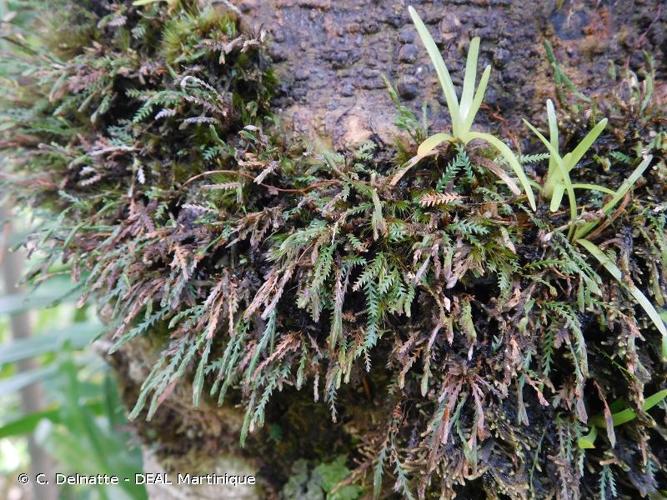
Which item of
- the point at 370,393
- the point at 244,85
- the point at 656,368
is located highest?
the point at 244,85

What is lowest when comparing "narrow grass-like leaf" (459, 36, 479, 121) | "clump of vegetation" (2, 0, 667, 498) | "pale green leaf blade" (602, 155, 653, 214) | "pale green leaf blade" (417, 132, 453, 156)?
"clump of vegetation" (2, 0, 667, 498)

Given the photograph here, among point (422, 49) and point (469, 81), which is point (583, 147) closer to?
point (469, 81)

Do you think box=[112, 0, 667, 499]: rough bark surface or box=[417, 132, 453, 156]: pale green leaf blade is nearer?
box=[417, 132, 453, 156]: pale green leaf blade

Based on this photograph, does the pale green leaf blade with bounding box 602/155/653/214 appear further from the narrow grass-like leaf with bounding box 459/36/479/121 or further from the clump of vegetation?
the narrow grass-like leaf with bounding box 459/36/479/121

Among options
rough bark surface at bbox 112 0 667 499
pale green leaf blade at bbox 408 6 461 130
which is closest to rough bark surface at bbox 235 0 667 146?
rough bark surface at bbox 112 0 667 499

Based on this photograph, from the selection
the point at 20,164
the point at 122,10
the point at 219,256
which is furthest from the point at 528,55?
the point at 20,164

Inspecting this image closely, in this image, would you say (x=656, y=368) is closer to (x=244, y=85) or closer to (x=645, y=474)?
(x=645, y=474)
